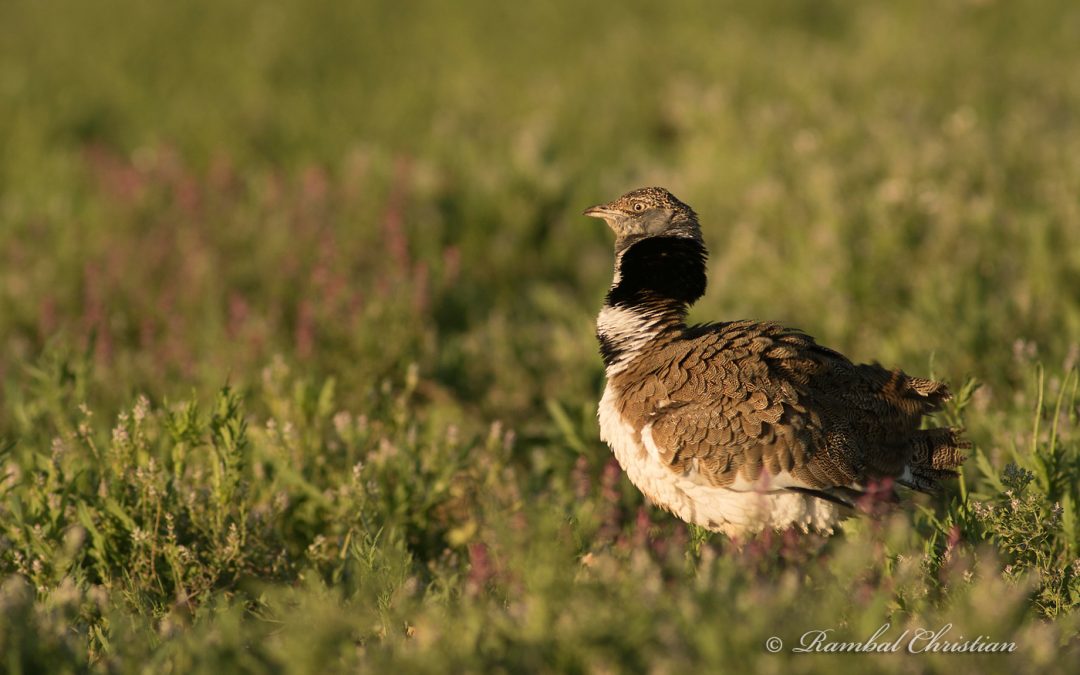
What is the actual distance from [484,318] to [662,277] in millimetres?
2706

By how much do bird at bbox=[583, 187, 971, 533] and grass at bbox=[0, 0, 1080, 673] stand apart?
8.0 inches

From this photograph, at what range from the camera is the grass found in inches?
113

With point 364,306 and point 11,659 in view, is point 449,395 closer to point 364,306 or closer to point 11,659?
point 364,306

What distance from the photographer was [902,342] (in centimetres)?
588

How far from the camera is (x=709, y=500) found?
375 centimetres

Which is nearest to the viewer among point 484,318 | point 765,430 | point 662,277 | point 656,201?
point 765,430

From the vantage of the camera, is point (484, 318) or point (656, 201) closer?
point (656, 201)

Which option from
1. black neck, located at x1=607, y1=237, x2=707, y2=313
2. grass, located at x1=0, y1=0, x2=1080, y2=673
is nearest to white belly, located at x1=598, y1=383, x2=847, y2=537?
grass, located at x1=0, y1=0, x2=1080, y2=673

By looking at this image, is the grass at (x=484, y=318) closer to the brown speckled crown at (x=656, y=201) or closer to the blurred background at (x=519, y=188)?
the blurred background at (x=519, y=188)

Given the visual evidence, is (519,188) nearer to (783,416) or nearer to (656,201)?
(656,201)

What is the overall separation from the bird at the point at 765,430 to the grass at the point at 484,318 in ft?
0.67

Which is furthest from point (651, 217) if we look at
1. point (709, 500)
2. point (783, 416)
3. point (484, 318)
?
point (484, 318)

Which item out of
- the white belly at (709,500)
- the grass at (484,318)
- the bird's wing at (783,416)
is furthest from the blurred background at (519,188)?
the white belly at (709,500)

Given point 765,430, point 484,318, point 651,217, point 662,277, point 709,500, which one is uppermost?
point 651,217
